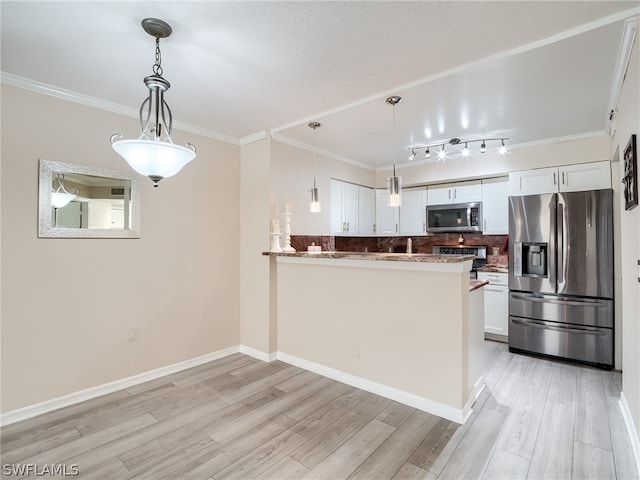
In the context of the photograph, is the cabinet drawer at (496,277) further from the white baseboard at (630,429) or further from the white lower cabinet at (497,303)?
the white baseboard at (630,429)

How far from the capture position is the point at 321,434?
2.33 meters

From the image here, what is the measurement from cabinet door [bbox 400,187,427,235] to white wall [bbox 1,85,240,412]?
8.93 ft

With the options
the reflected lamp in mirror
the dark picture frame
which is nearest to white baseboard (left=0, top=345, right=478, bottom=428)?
the reflected lamp in mirror

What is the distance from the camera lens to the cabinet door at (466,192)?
4658 millimetres

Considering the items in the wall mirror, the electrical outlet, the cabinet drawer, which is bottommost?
the electrical outlet

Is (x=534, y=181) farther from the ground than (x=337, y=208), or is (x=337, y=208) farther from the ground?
(x=534, y=181)

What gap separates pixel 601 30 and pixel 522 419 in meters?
2.62

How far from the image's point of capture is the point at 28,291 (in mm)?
2537

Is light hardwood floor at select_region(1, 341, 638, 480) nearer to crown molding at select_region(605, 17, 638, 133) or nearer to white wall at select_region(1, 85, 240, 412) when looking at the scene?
white wall at select_region(1, 85, 240, 412)

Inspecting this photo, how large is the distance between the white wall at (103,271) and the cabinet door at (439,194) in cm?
291

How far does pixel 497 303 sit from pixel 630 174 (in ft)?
8.09

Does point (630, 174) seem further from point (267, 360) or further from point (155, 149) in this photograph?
point (267, 360)

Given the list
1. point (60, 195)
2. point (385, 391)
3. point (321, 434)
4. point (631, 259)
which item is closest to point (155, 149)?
point (60, 195)

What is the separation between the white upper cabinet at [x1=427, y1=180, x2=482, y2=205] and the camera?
468 centimetres
